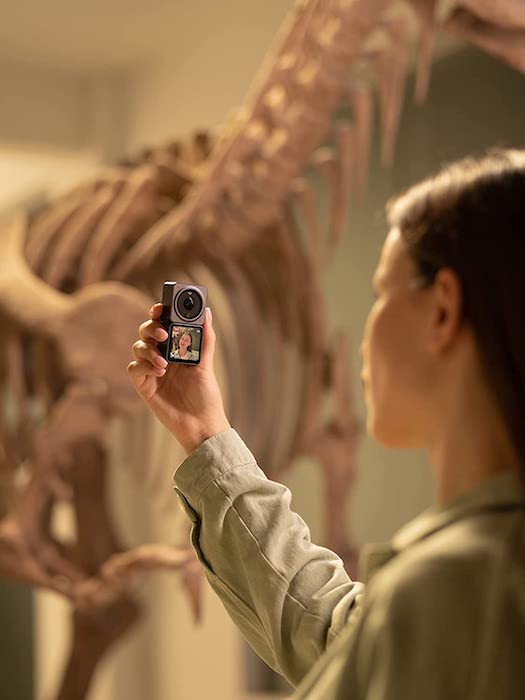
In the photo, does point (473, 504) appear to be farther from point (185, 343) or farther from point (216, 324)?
point (216, 324)

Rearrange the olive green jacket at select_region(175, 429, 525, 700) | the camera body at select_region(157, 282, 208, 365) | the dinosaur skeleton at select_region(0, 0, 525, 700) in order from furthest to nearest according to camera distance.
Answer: the dinosaur skeleton at select_region(0, 0, 525, 700)
the camera body at select_region(157, 282, 208, 365)
the olive green jacket at select_region(175, 429, 525, 700)

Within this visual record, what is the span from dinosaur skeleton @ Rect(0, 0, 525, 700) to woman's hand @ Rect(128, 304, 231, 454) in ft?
4.17

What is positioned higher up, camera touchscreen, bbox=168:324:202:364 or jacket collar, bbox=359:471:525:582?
camera touchscreen, bbox=168:324:202:364

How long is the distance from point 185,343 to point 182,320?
0.02 meters

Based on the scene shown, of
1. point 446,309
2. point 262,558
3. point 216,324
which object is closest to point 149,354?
point 262,558

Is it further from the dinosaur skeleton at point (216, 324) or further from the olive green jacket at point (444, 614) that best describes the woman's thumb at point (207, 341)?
the dinosaur skeleton at point (216, 324)

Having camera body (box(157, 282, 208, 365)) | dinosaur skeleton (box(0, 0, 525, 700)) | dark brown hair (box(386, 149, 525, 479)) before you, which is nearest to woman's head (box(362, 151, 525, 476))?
dark brown hair (box(386, 149, 525, 479))

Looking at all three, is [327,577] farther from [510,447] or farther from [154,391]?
[510,447]

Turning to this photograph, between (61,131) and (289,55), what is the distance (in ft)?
6.08

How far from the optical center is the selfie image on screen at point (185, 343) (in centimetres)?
91

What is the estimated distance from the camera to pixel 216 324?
2.67m

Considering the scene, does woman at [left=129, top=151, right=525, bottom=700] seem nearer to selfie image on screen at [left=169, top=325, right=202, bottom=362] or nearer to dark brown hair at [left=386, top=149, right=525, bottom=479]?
dark brown hair at [left=386, top=149, right=525, bottom=479]

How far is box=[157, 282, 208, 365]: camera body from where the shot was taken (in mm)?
900

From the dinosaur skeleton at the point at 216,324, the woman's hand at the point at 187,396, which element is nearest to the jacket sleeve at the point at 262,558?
the woman's hand at the point at 187,396
